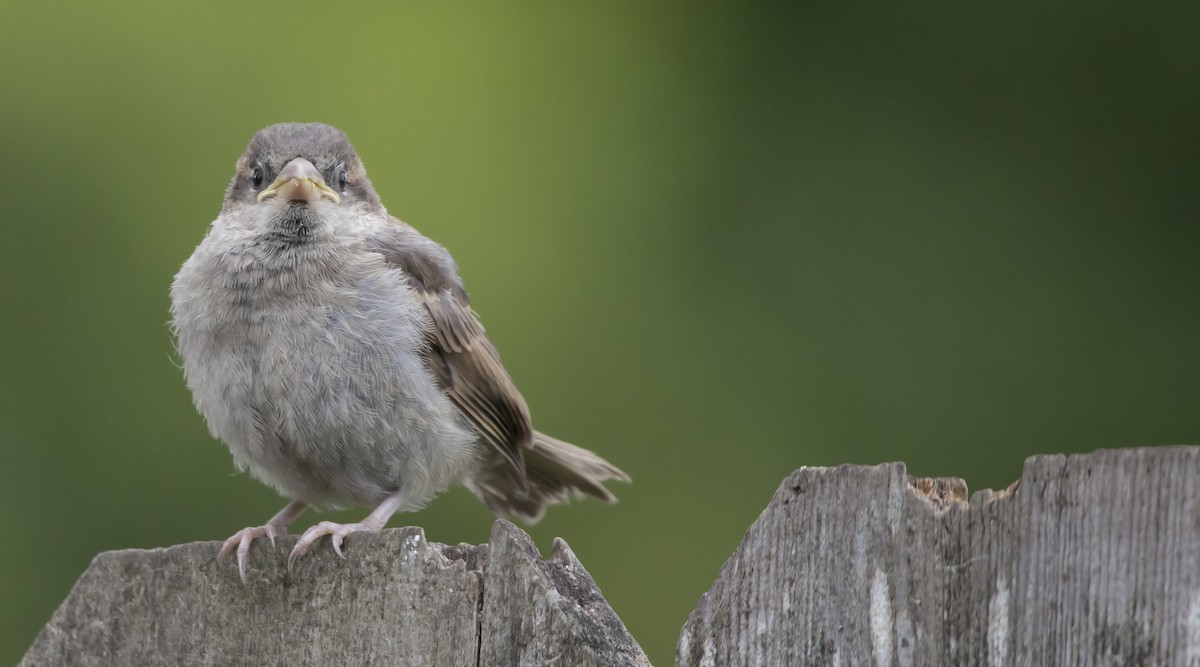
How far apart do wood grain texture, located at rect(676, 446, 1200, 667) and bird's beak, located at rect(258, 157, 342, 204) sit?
223 cm

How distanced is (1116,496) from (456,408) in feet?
7.85

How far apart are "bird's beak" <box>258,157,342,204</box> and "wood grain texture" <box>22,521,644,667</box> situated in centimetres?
150

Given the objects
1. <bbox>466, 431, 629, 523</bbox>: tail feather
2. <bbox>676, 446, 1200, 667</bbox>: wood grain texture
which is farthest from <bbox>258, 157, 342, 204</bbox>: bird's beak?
<bbox>676, 446, 1200, 667</bbox>: wood grain texture

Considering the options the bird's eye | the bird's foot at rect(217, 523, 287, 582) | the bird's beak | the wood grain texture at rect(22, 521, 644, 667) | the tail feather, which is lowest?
the wood grain texture at rect(22, 521, 644, 667)

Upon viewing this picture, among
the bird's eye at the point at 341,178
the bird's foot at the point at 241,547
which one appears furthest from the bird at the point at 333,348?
the bird's foot at the point at 241,547

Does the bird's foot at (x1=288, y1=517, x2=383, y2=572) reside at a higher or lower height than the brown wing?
lower

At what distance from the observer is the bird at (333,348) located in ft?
11.2

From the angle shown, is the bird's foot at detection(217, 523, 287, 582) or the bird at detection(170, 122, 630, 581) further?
the bird at detection(170, 122, 630, 581)

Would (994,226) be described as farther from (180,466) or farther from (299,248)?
(180,466)

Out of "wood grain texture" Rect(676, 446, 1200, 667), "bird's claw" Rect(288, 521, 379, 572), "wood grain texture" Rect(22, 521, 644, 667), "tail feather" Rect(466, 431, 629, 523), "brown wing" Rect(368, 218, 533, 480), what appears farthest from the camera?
"tail feather" Rect(466, 431, 629, 523)

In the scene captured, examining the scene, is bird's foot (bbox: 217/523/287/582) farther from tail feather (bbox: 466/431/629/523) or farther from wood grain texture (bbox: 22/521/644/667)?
tail feather (bbox: 466/431/629/523)

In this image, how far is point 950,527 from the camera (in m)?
1.59

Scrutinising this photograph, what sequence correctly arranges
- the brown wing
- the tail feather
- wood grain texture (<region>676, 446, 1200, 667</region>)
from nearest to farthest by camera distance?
wood grain texture (<region>676, 446, 1200, 667</region>)
the brown wing
the tail feather

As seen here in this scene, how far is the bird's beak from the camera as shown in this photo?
3.71 metres
